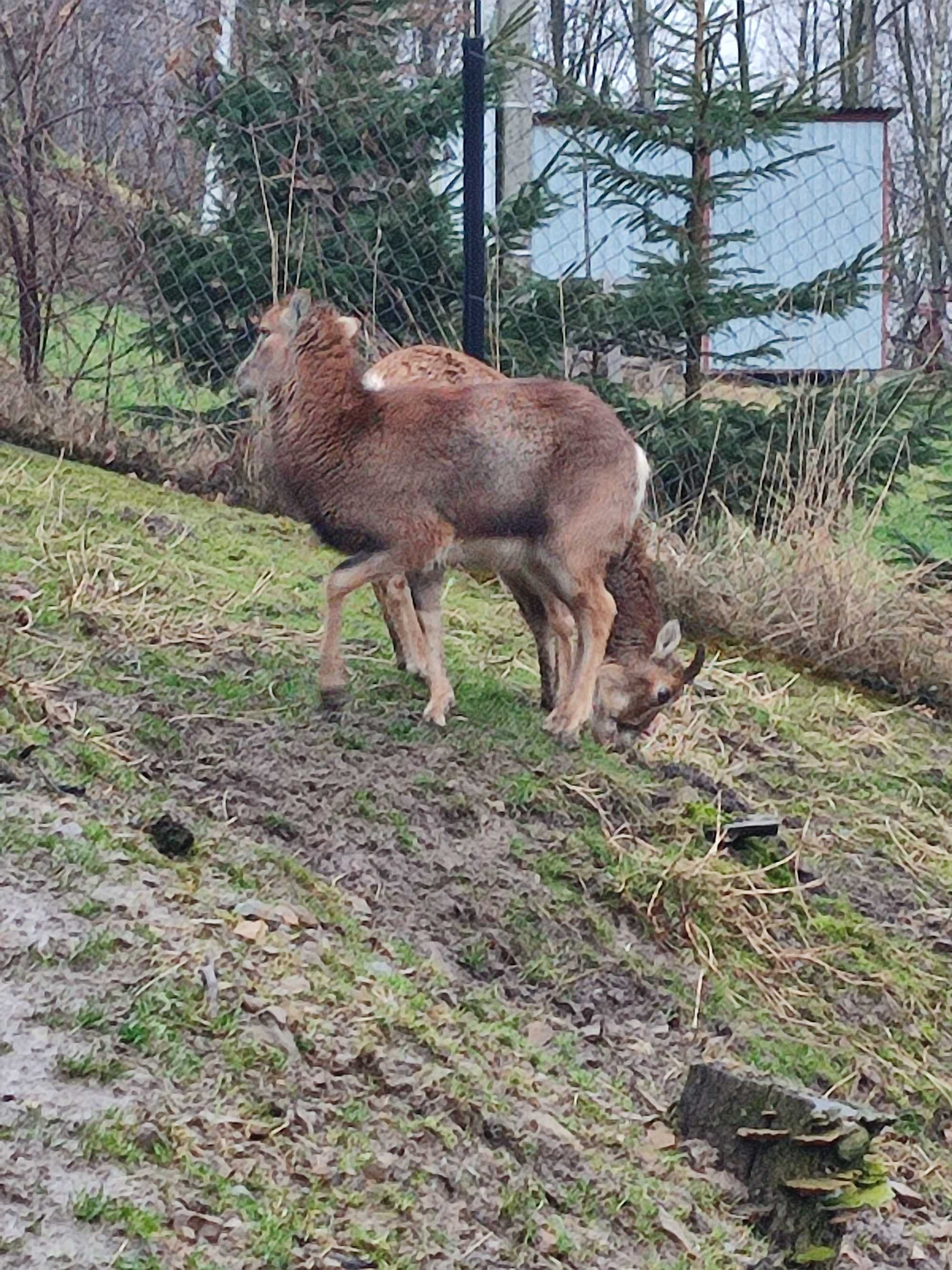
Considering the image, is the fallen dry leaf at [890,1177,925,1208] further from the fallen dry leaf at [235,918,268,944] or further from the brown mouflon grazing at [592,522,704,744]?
the brown mouflon grazing at [592,522,704,744]

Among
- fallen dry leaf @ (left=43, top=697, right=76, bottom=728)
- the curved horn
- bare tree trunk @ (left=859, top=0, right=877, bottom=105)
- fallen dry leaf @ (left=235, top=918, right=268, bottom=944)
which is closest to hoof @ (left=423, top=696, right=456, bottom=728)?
the curved horn

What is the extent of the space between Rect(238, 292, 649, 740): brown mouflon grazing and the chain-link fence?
3.08 metres

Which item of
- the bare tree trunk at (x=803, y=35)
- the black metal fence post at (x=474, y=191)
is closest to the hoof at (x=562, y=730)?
the black metal fence post at (x=474, y=191)

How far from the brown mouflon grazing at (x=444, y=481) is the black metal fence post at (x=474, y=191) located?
264cm

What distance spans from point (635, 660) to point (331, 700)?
4.78ft

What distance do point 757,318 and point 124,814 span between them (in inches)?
231

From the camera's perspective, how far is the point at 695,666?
6.93 meters

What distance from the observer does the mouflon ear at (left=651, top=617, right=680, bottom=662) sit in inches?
273

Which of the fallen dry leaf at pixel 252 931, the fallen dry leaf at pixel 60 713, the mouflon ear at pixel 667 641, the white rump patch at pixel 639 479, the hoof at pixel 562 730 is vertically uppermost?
the white rump patch at pixel 639 479

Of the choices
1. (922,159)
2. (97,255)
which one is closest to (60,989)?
(97,255)

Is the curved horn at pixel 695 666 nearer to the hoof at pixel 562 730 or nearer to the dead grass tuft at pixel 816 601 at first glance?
the hoof at pixel 562 730

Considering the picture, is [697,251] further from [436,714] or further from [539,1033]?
[539,1033]

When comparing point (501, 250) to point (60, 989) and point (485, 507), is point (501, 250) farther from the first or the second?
point (60, 989)

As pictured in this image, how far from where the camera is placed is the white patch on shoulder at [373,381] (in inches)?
253
